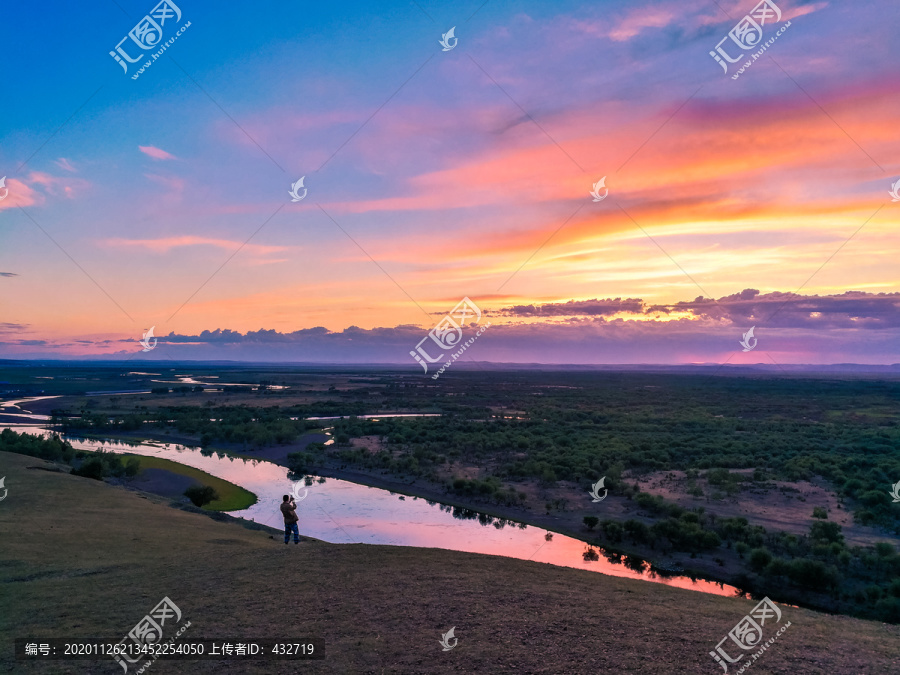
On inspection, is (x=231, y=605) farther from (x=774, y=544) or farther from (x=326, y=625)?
(x=774, y=544)

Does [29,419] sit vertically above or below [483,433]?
below

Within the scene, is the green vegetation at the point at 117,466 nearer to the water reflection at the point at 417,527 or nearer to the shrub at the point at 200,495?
the shrub at the point at 200,495

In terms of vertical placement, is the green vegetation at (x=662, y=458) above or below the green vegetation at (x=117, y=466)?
above

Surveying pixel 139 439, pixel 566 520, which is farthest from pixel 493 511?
pixel 139 439

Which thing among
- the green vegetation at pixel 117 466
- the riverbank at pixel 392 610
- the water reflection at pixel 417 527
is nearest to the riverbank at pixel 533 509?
the water reflection at pixel 417 527

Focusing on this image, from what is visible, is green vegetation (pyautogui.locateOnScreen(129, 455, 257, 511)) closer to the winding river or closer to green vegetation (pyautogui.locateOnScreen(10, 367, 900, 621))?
the winding river

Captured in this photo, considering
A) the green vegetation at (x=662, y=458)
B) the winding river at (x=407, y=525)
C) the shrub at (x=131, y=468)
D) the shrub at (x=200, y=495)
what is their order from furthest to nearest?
the shrub at (x=131, y=468) → the shrub at (x=200, y=495) → the winding river at (x=407, y=525) → the green vegetation at (x=662, y=458)

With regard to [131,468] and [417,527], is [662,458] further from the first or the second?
[131,468]
